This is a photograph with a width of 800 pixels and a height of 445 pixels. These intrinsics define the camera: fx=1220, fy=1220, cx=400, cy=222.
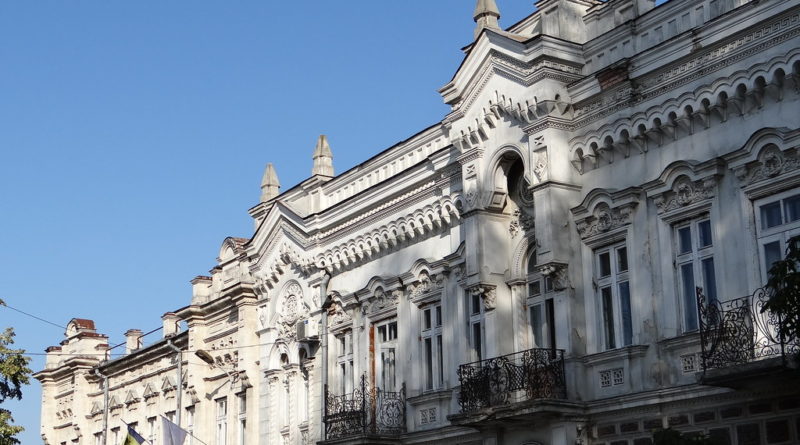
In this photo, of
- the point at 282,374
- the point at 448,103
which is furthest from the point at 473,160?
the point at 282,374

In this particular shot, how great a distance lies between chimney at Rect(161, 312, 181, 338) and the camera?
4084 centimetres

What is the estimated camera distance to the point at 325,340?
30828mm

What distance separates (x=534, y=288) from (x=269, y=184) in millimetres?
13284

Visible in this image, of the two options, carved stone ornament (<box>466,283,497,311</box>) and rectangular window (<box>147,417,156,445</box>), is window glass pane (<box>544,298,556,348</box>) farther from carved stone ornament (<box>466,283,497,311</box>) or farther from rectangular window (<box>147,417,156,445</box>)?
rectangular window (<box>147,417,156,445</box>)

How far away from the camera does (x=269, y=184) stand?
3588cm

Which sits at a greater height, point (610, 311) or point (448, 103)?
point (448, 103)

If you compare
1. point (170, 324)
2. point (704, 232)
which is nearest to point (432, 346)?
point (704, 232)

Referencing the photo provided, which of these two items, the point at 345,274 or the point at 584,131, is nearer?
the point at 584,131

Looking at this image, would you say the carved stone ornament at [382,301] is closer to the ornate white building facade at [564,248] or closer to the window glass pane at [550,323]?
the ornate white building facade at [564,248]

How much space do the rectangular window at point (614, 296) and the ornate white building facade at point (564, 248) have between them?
42 millimetres

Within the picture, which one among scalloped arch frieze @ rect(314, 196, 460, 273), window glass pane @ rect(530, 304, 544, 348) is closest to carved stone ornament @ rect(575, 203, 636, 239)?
window glass pane @ rect(530, 304, 544, 348)

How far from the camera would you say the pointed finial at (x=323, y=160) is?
33.1m

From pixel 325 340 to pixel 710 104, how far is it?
1343cm

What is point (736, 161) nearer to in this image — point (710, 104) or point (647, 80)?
point (710, 104)
